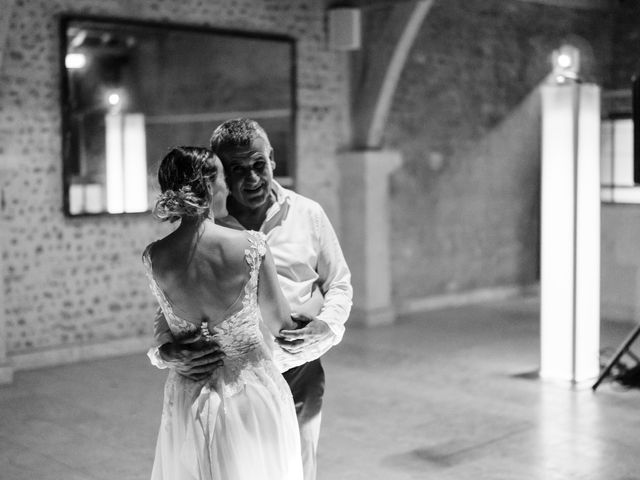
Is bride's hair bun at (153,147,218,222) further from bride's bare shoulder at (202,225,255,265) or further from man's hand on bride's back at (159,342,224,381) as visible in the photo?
man's hand on bride's back at (159,342,224,381)

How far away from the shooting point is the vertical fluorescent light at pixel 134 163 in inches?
302

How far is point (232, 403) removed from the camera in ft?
9.04

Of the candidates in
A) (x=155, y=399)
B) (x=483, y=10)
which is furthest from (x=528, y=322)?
(x=155, y=399)

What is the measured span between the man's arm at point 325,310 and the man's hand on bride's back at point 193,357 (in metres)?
0.24

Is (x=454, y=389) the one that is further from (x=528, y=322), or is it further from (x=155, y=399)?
(x=528, y=322)

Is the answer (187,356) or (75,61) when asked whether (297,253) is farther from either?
(75,61)

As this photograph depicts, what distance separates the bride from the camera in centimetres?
267

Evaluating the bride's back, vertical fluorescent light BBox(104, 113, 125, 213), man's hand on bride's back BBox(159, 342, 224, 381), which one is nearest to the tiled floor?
vertical fluorescent light BBox(104, 113, 125, 213)

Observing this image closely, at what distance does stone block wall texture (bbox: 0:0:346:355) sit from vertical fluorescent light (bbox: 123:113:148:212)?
17 centimetres

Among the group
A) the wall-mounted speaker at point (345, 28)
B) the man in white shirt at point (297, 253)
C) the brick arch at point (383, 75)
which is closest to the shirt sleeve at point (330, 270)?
Result: the man in white shirt at point (297, 253)

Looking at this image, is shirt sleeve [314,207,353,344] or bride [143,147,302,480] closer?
bride [143,147,302,480]

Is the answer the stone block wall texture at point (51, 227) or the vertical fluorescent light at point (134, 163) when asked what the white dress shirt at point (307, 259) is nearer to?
the stone block wall texture at point (51, 227)

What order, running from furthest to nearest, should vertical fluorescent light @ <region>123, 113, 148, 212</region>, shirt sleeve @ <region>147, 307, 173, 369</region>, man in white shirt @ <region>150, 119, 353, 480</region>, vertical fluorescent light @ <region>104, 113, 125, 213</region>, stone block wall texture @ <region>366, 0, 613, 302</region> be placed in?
stone block wall texture @ <region>366, 0, 613, 302</region> < vertical fluorescent light @ <region>123, 113, 148, 212</region> < vertical fluorescent light @ <region>104, 113, 125, 213</region> < man in white shirt @ <region>150, 119, 353, 480</region> < shirt sleeve @ <region>147, 307, 173, 369</region>

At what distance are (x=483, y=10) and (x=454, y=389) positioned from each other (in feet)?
18.4
